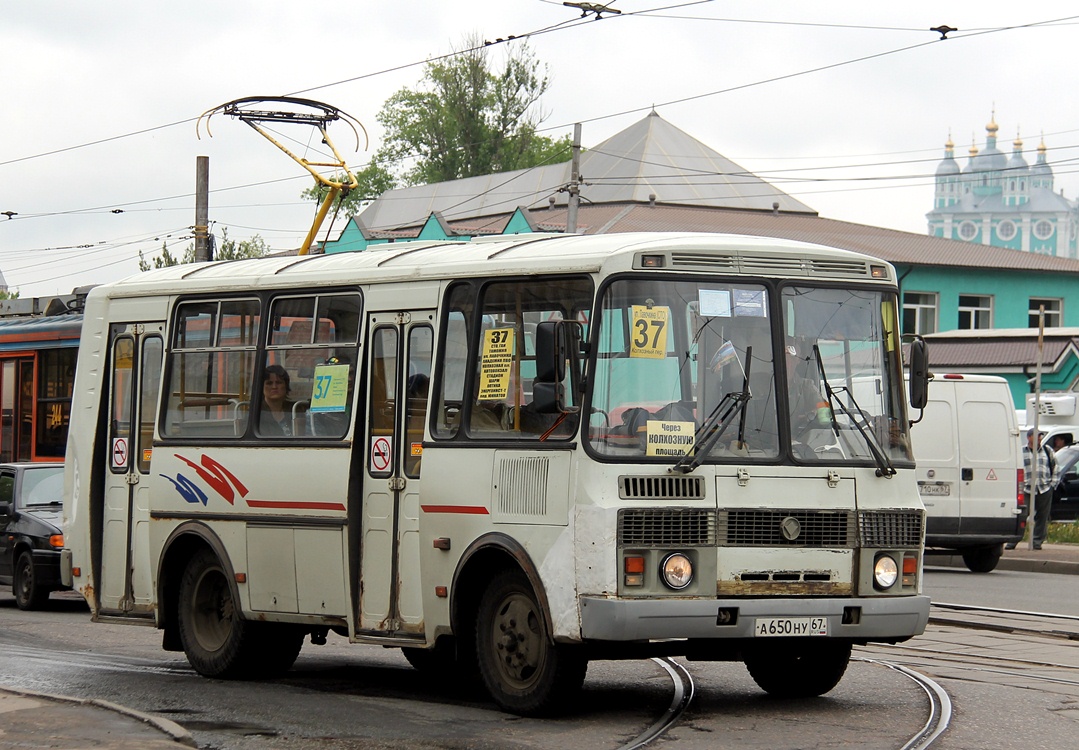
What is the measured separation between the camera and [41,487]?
19.3 m

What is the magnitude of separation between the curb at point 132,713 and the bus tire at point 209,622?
5.43 ft

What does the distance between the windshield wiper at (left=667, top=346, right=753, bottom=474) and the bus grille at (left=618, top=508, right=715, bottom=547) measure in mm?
232

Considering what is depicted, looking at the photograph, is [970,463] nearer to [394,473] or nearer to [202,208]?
[394,473]

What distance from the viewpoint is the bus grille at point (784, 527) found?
937cm

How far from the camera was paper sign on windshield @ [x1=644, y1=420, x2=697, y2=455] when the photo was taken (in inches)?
364

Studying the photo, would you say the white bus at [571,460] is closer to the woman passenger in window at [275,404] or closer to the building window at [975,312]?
the woman passenger in window at [275,404]

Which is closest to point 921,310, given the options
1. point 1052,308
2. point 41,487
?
point 1052,308

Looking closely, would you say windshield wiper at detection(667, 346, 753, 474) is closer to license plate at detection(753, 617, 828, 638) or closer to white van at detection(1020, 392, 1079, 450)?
license plate at detection(753, 617, 828, 638)

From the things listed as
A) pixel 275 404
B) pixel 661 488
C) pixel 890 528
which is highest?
pixel 275 404

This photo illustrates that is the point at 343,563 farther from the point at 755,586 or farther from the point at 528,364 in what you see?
the point at 755,586

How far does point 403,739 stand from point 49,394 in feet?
55.8

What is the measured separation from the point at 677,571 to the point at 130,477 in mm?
5098

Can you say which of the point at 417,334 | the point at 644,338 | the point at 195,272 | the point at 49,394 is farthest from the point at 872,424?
the point at 49,394

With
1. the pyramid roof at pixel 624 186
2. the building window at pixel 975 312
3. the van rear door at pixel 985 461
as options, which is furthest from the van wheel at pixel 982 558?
the building window at pixel 975 312
